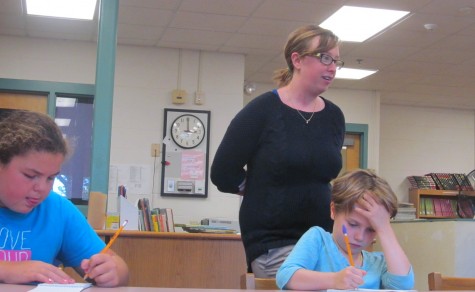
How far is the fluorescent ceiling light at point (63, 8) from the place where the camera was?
18.1 ft

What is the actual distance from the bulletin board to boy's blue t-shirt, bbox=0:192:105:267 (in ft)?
16.8

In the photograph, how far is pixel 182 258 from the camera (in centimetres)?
411

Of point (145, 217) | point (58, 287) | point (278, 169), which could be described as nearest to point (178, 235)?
point (145, 217)

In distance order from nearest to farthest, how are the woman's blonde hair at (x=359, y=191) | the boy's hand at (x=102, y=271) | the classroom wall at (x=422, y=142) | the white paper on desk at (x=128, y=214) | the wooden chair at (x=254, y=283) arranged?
the boy's hand at (x=102, y=271)
the wooden chair at (x=254, y=283)
the woman's blonde hair at (x=359, y=191)
the white paper on desk at (x=128, y=214)
the classroom wall at (x=422, y=142)

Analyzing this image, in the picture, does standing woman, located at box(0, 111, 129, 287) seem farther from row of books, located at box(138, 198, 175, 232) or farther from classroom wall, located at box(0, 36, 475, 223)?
classroom wall, located at box(0, 36, 475, 223)

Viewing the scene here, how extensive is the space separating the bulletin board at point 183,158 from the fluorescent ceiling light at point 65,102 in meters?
0.99

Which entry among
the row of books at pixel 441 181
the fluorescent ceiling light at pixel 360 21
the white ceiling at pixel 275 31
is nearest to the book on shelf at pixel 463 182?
the row of books at pixel 441 181

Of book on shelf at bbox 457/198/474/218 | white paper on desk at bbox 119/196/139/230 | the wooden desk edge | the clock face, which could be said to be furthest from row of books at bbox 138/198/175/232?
book on shelf at bbox 457/198/474/218

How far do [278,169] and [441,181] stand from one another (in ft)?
24.2

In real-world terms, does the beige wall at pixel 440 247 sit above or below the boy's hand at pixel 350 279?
below

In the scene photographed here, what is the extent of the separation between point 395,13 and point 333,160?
3.73m

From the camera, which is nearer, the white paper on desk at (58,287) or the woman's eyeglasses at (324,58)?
the white paper on desk at (58,287)

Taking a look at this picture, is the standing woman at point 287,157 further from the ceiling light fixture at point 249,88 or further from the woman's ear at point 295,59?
the ceiling light fixture at point 249,88

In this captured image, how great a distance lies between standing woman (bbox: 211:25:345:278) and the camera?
1.94 m
